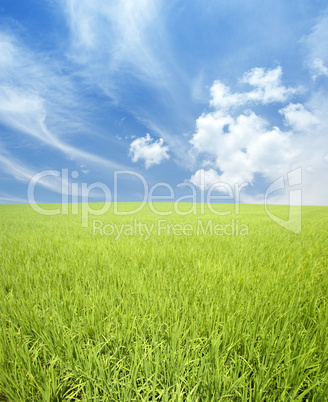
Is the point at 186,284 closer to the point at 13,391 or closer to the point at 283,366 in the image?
the point at 283,366

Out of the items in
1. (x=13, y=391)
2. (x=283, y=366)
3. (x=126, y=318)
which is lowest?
(x=13, y=391)

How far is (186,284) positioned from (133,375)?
50.0 inches

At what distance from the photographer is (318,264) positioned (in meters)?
3.08

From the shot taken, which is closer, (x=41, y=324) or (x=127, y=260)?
(x=41, y=324)

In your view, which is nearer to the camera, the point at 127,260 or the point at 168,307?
the point at 168,307

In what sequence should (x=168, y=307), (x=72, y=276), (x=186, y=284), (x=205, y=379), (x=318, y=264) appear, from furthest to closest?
(x=318, y=264), (x=72, y=276), (x=186, y=284), (x=168, y=307), (x=205, y=379)

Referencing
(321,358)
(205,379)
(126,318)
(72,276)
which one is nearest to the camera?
(205,379)

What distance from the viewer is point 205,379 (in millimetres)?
1091

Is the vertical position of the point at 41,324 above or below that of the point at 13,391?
above

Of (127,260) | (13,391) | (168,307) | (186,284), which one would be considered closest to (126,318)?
(168,307)

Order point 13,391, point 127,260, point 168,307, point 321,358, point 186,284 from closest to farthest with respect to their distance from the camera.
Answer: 1. point 13,391
2. point 321,358
3. point 168,307
4. point 186,284
5. point 127,260

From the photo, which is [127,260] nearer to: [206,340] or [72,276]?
[72,276]

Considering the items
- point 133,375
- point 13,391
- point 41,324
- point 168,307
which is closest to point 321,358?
point 168,307

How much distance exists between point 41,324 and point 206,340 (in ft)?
4.28
